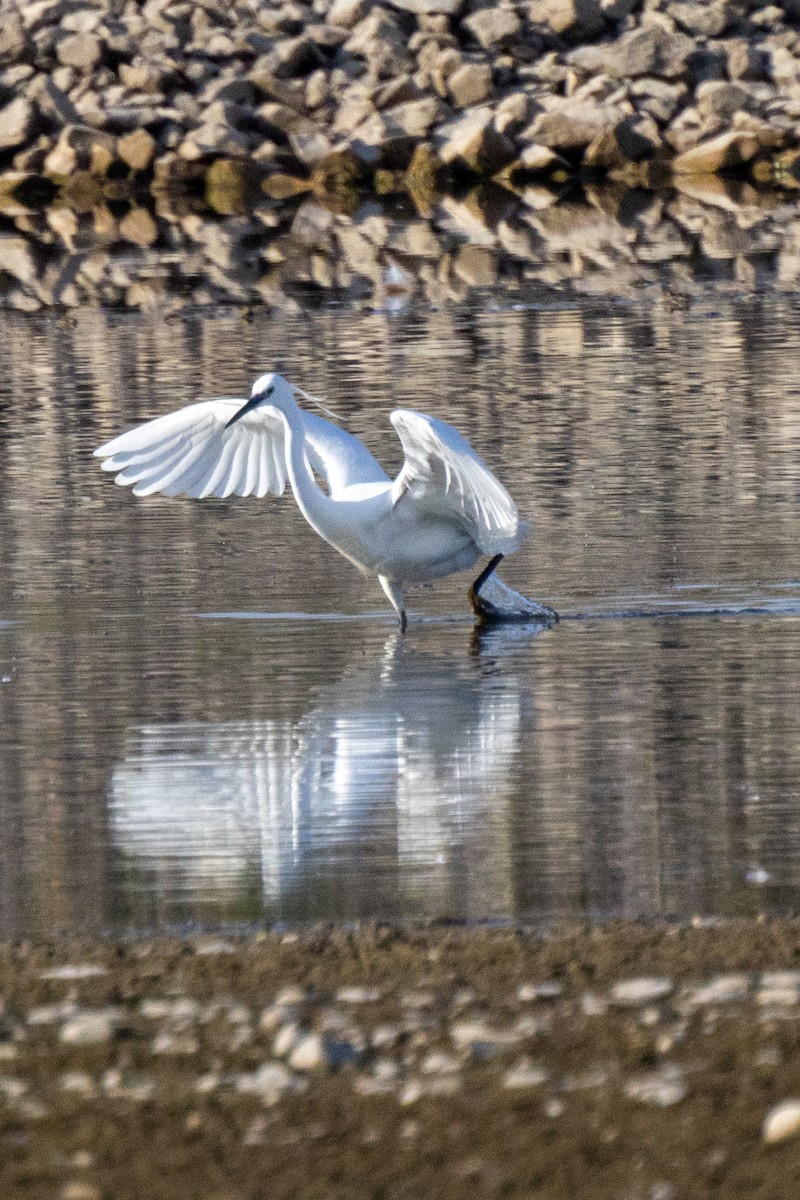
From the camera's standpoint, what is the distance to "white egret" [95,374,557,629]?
1038cm

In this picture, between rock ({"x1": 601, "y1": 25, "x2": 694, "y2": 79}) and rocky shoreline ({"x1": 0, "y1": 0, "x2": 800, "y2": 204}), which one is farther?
rock ({"x1": 601, "y1": 25, "x2": 694, "y2": 79})

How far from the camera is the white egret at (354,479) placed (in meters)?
10.4

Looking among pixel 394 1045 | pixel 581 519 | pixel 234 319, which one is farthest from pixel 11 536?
pixel 234 319

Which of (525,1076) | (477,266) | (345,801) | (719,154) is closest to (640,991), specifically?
(525,1076)

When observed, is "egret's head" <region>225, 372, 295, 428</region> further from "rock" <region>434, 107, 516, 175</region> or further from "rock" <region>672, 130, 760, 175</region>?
"rock" <region>672, 130, 760, 175</region>

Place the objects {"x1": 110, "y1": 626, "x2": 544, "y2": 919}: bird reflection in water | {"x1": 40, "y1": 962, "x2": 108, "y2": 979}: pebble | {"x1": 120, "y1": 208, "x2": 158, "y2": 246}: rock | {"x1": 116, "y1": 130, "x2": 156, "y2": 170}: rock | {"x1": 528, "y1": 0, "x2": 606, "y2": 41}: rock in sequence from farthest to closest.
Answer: {"x1": 528, "y1": 0, "x2": 606, "y2": 41}: rock → {"x1": 116, "y1": 130, "x2": 156, "y2": 170}: rock → {"x1": 120, "y1": 208, "x2": 158, "y2": 246}: rock → {"x1": 110, "y1": 626, "x2": 544, "y2": 919}: bird reflection in water → {"x1": 40, "y1": 962, "x2": 108, "y2": 979}: pebble

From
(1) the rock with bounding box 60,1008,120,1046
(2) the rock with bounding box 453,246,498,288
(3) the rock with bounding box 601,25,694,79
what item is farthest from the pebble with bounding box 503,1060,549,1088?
(3) the rock with bounding box 601,25,694,79

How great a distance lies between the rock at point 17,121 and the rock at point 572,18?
26.5ft

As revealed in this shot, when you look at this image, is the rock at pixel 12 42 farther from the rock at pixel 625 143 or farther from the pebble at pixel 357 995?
the pebble at pixel 357 995

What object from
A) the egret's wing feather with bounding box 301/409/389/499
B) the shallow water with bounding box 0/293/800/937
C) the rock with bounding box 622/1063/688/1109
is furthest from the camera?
the egret's wing feather with bounding box 301/409/389/499

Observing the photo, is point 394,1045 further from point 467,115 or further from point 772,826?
point 467,115

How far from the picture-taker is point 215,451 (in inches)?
491

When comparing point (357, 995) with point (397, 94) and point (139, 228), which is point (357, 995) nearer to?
point (139, 228)

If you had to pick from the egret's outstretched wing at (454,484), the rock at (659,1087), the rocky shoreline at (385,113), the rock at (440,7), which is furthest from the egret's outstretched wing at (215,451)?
the rock at (440,7)
